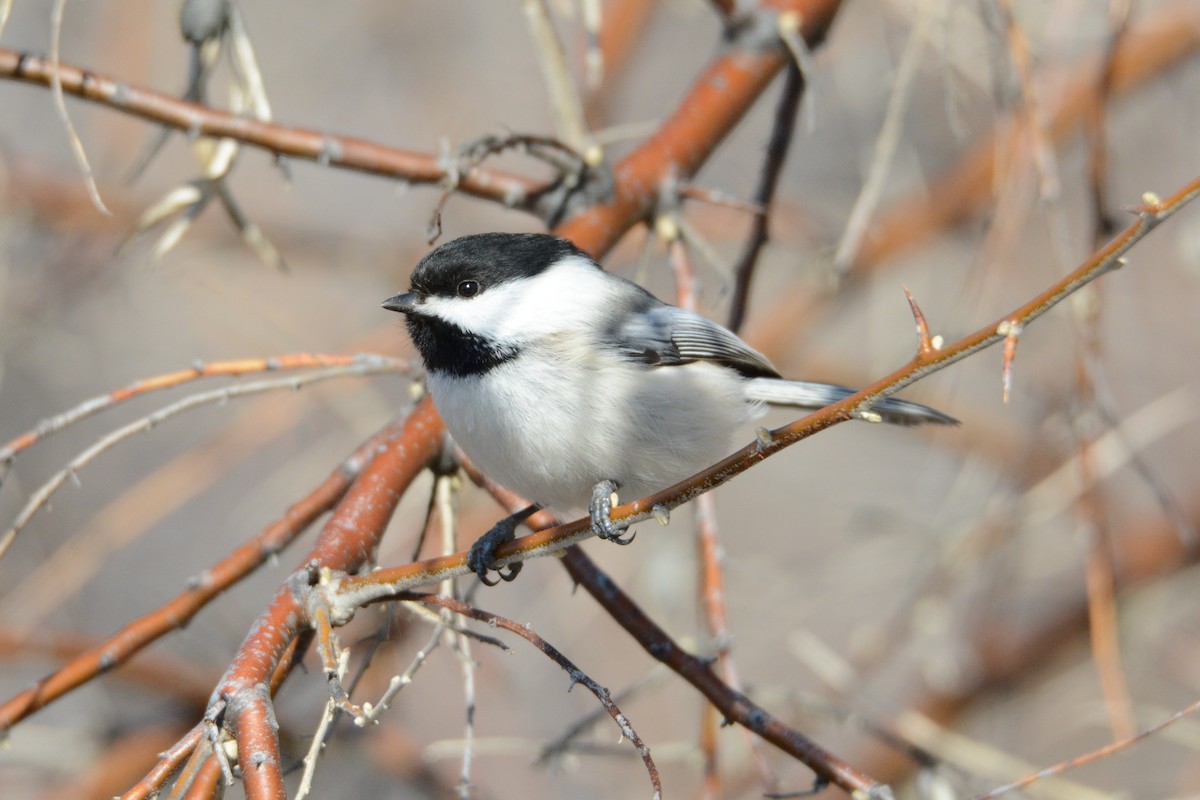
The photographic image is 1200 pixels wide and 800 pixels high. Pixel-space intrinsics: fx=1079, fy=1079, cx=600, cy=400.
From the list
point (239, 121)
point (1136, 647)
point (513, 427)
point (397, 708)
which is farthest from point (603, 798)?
point (239, 121)

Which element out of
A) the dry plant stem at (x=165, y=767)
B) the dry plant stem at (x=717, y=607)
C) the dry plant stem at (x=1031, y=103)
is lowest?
the dry plant stem at (x=165, y=767)

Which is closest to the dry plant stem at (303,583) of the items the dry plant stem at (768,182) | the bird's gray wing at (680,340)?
the bird's gray wing at (680,340)

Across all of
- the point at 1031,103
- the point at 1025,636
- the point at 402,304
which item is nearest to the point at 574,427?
the point at 402,304

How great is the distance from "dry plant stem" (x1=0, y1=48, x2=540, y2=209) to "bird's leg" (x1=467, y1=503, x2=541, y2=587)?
1.94 ft

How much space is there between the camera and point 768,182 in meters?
2.25

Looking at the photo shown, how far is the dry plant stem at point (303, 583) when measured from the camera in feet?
3.38

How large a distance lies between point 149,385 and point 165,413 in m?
0.04

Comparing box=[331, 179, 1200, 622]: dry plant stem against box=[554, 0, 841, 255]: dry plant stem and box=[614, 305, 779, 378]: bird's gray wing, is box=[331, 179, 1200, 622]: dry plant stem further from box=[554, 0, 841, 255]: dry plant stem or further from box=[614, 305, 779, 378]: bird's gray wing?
box=[554, 0, 841, 255]: dry plant stem

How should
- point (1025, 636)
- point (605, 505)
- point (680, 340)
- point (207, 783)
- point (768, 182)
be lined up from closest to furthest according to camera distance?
1. point (207, 783)
2. point (605, 505)
3. point (680, 340)
4. point (768, 182)
5. point (1025, 636)

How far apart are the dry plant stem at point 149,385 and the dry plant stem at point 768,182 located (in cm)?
83

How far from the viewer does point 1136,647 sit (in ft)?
9.85

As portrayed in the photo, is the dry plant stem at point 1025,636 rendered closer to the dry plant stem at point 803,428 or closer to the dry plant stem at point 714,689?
the dry plant stem at point 714,689

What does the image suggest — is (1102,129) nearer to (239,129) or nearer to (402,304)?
(402,304)

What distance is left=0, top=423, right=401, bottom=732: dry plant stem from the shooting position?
1.40m
